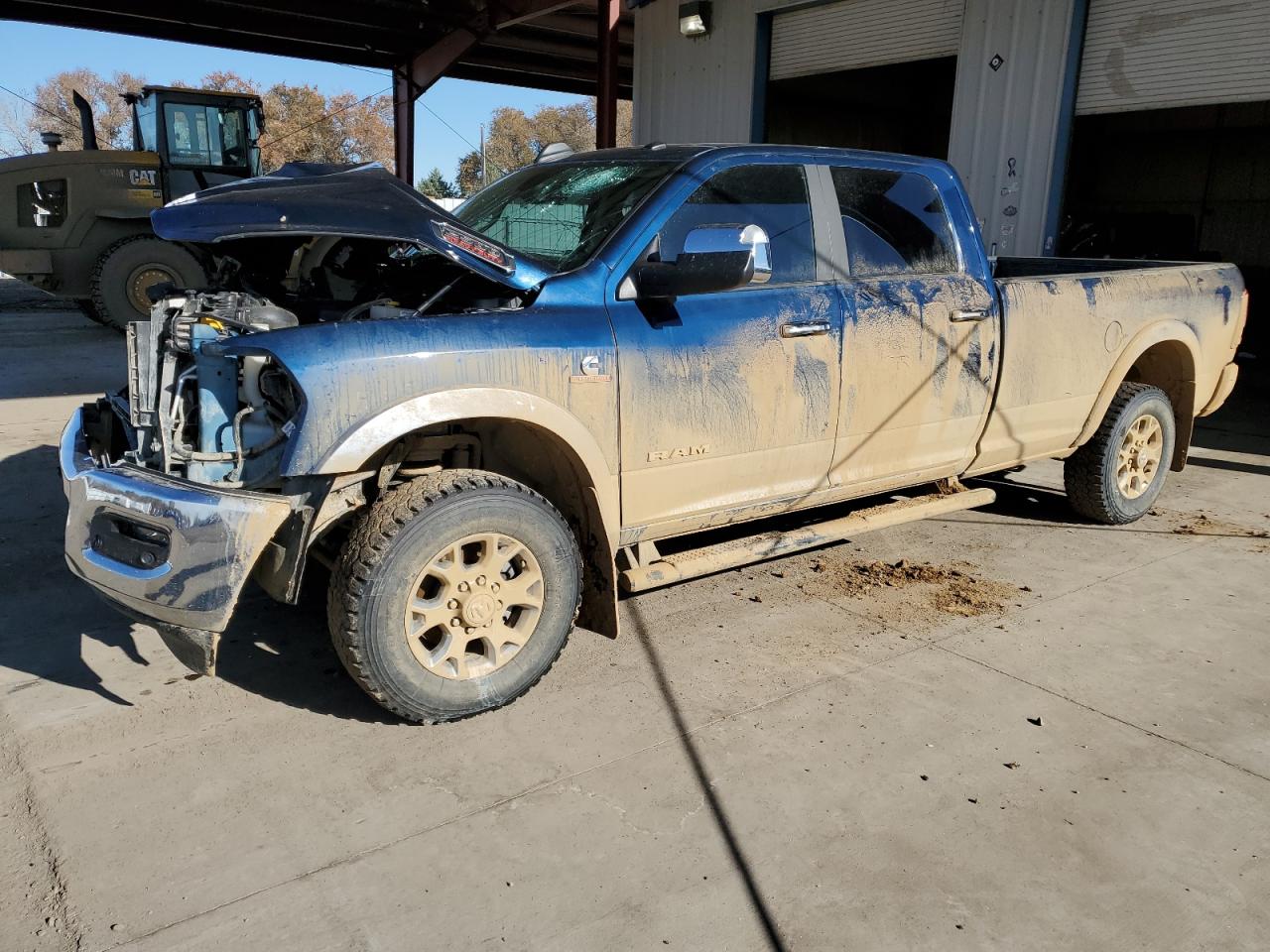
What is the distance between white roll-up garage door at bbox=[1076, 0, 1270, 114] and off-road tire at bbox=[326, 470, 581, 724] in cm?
746

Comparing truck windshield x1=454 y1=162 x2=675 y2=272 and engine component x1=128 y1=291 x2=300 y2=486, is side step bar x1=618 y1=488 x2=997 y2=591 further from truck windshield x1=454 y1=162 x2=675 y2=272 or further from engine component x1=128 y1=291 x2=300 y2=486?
engine component x1=128 y1=291 x2=300 y2=486

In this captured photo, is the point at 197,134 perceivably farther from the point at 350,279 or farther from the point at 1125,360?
the point at 1125,360

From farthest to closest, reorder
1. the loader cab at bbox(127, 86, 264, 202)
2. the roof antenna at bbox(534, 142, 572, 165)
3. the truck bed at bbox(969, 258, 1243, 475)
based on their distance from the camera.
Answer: the loader cab at bbox(127, 86, 264, 202) → the truck bed at bbox(969, 258, 1243, 475) → the roof antenna at bbox(534, 142, 572, 165)

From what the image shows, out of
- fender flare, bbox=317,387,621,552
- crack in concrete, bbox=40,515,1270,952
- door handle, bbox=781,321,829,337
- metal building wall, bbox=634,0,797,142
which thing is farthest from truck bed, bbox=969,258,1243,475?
metal building wall, bbox=634,0,797,142

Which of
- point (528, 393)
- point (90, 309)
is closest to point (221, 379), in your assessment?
point (528, 393)

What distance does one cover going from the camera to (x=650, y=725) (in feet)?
10.9

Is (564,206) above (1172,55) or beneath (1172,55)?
beneath

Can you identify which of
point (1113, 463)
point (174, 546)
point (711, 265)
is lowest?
point (1113, 463)

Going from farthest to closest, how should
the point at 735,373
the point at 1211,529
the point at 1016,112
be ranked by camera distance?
the point at 1016,112, the point at 1211,529, the point at 735,373

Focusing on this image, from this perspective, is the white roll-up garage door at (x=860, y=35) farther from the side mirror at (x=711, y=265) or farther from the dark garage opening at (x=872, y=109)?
the side mirror at (x=711, y=265)

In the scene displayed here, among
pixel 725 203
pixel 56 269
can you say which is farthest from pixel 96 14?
pixel 725 203

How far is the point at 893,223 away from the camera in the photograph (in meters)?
4.36

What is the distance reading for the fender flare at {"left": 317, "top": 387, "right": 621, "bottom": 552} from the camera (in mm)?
2910

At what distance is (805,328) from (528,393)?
126cm
